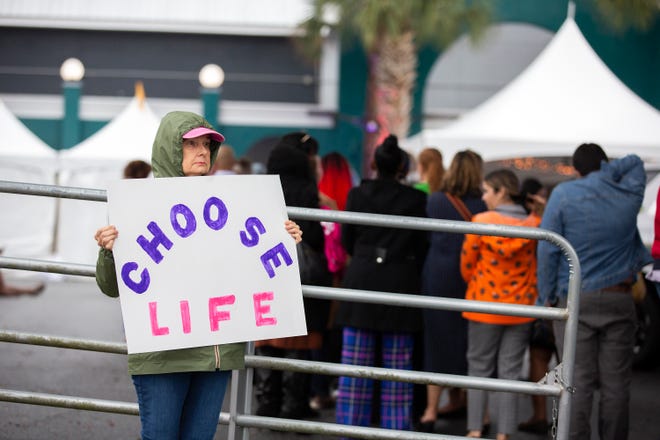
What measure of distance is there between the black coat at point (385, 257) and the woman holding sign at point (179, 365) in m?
2.07

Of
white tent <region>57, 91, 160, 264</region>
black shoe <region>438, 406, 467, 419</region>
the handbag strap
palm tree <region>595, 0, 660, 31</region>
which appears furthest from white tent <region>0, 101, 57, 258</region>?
palm tree <region>595, 0, 660, 31</region>

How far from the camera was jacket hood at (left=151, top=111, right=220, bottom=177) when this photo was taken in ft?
12.8

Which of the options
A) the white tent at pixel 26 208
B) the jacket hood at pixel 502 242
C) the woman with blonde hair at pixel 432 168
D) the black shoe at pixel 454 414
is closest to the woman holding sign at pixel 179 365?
Answer: the jacket hood at pixel 502 242

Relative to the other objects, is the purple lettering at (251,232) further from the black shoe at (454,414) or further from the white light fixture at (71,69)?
the white light fixture at (71,69)

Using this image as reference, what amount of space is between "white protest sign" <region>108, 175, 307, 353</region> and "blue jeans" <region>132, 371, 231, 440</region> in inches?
5.8

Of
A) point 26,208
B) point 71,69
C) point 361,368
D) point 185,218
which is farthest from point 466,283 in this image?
point 71,69

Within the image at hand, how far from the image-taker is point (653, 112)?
456 inches

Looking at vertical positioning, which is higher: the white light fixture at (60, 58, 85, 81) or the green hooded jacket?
the white light fixture at (60, 58, 85, 81)

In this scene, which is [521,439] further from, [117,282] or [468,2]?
[468,2]

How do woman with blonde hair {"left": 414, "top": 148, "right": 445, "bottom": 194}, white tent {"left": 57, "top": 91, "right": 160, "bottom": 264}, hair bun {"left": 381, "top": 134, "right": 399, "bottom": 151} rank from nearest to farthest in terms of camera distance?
hair bun {"left": 381, "top": 134, "right": 399, "bottom": 151} < woman with blonde hair {"left": 414, "top": 148, "right": 445, "bottom": 194} < white tent {"left": 57, "top": 91, "right": 160, "bottom": 264}

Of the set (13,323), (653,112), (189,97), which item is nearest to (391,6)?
(189,97)

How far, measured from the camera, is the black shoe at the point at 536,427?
23.4 ft

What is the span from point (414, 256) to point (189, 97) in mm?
21906

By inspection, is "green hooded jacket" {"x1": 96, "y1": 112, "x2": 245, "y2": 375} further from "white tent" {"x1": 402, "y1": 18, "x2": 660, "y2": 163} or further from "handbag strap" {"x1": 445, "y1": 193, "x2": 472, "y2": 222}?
"white tent" {"x1": 402, "y1": 18, "x2": 660, "y2": 163}
